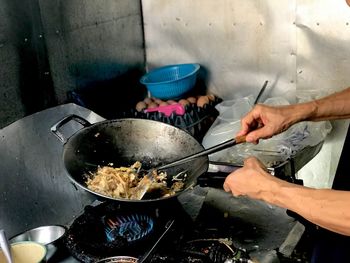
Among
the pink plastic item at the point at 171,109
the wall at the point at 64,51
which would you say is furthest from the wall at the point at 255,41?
the pink plastic item at the point at 171,109

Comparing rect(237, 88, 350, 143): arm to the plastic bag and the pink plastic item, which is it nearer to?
the plastic bag

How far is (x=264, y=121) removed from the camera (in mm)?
1783

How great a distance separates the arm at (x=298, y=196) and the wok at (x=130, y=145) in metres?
0.25

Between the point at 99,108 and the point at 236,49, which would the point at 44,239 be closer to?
the point at 99,108

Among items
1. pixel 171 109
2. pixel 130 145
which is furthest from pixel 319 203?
pixel 171 109

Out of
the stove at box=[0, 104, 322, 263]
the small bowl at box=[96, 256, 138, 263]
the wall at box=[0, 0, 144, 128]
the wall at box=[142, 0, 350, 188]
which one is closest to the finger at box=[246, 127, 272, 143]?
the stove at box=[0, 104, 322, 263]

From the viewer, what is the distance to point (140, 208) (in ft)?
5.09

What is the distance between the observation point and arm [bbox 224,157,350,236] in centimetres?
122

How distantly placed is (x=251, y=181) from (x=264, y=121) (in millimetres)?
431

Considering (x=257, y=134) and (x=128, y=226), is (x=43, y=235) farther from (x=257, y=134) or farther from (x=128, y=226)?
(x=257, y=134)

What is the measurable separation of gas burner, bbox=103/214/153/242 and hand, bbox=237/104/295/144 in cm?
47

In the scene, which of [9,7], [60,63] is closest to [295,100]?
[60,63]

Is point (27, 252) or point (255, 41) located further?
point (255, 41)

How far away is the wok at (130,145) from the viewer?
5.59 ft
